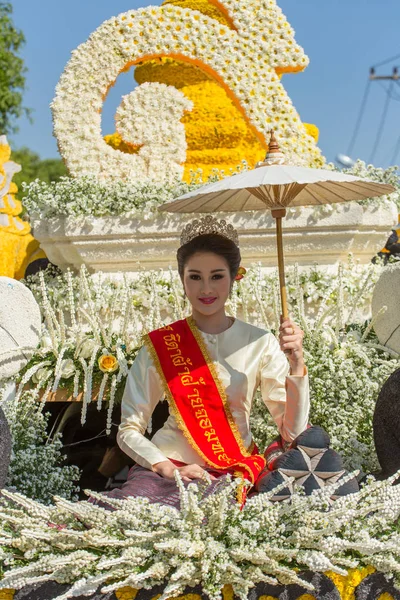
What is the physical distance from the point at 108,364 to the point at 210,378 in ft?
2.90

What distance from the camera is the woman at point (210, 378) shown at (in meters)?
2.89

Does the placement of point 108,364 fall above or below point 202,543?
above

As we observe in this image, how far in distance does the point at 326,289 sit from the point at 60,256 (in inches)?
85.5

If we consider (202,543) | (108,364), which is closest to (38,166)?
(108,364)

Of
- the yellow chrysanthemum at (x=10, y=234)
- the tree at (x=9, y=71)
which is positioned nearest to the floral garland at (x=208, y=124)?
the yellow chrysanthemum at (x=10, y=234)

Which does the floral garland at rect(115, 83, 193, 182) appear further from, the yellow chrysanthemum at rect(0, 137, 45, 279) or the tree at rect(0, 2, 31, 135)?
the tree at rect(0, 2, 31, 135)

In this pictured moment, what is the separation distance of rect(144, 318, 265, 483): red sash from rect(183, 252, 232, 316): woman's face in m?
0.13

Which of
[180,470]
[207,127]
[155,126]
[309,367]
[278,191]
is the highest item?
[207,127]

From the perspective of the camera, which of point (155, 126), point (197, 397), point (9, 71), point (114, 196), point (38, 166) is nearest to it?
point (197, 397)

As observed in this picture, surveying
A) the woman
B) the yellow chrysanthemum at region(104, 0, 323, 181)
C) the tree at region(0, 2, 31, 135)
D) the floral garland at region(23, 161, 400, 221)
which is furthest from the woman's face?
A: the tree at region(0, 2, 31, 135)

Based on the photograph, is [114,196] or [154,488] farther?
[114,196]

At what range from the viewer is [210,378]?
301 centimetres

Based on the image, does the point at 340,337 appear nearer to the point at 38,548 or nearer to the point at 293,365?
the point at 293,365

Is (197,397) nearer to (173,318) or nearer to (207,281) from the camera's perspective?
(207,281)
